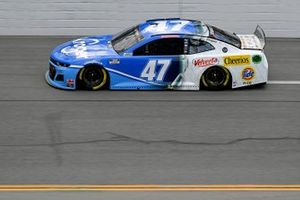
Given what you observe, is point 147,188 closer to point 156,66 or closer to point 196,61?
point 156,66

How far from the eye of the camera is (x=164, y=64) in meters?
13.0

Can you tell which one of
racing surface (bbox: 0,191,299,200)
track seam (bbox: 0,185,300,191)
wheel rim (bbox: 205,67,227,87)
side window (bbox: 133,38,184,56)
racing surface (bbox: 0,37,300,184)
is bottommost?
racing surface (bbox: 0,37,300,184)

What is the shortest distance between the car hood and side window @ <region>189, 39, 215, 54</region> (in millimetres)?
1590

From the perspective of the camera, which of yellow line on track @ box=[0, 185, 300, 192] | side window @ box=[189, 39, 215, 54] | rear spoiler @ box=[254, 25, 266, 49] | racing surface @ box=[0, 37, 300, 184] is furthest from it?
rear spoiler @ box=[254, 25, 266, 49]

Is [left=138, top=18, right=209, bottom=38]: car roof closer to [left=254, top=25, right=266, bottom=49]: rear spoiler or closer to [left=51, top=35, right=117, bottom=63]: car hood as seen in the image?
[left=51, top=35, right=117, bottom=63]: car hood

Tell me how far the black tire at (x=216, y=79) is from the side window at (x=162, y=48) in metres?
0.74

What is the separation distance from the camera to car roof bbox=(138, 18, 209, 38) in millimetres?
13148

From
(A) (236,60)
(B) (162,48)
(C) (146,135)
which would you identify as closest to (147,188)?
(C) (146,135)

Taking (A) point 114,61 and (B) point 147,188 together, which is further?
(A) point 114,61

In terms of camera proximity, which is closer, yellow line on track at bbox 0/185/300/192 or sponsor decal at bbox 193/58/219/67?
yellow line on track at bbox 0/185/300/192

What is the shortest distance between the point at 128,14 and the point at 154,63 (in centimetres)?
649

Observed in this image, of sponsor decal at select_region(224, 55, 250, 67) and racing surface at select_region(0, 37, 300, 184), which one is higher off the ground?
sponsor decal at select_region(224, 55, 250, 67)

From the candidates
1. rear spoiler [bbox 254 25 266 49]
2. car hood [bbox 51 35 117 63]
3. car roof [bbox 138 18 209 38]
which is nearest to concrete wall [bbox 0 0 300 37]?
rear spoiler [bbox 254 25 266 49]

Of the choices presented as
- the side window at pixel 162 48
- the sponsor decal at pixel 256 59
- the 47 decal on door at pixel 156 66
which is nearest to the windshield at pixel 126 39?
the side window at pixel 162 48
